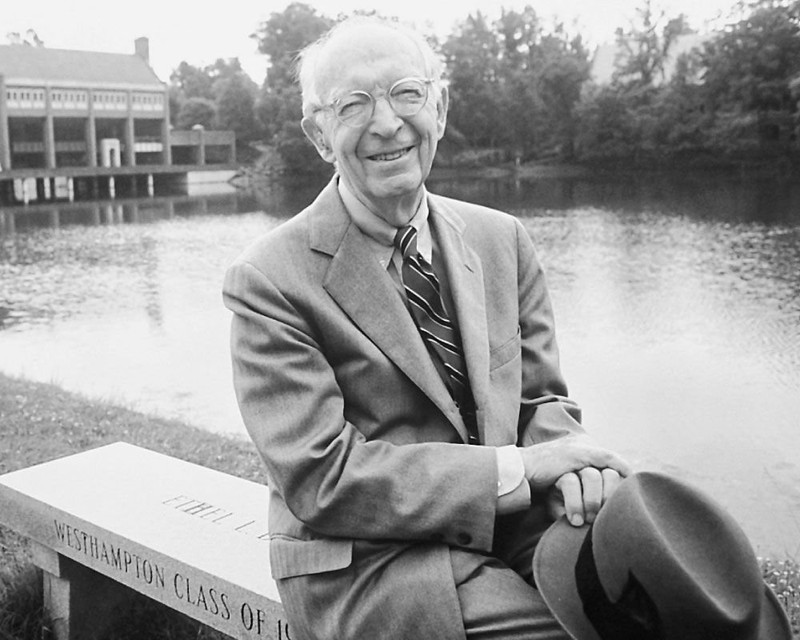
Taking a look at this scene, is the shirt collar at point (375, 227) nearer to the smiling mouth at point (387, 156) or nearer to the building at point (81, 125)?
the smiling mouth at point (387, 156)

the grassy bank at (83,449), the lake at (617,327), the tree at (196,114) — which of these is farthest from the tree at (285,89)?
the grassy bank at (83,449)

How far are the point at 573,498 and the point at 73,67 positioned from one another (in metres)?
63.2

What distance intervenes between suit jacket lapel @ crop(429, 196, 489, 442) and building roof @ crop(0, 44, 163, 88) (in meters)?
58.9

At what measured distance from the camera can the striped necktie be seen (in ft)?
7.41

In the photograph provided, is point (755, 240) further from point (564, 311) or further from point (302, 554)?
point (302, 554)

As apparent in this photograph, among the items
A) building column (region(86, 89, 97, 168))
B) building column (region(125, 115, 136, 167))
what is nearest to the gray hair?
building column (region(86, 89, 97, 168))

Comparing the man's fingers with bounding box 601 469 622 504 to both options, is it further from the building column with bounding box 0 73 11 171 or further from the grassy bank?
the building column with bounding box 0 73 11 171

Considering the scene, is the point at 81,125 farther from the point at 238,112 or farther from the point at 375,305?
the point at 375,305

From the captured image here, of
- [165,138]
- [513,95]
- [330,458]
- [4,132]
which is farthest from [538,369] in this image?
[513,95]

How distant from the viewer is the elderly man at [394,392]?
2037 mm

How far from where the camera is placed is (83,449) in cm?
602

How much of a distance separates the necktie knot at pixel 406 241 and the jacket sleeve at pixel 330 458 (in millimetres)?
322

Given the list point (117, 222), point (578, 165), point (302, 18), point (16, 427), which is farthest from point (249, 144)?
point (16, 427)

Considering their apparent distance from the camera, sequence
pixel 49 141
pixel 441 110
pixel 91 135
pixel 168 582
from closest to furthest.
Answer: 1. pixel 441 110
2. pixel 168 582
3. pixel 49 141
4. pixel 91 135
